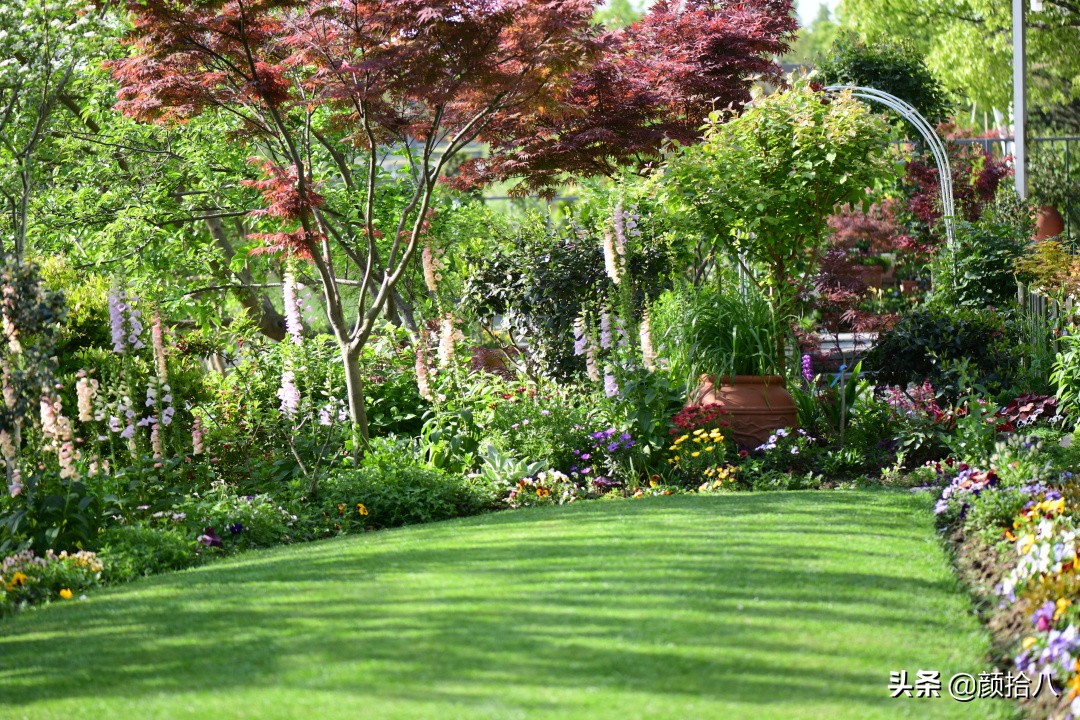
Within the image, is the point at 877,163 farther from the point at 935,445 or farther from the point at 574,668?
the point at 574,668

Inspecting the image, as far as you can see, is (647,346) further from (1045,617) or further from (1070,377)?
(1045,617)

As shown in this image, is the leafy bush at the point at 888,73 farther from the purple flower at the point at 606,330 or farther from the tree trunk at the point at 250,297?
the purple flower at the point at 606,330

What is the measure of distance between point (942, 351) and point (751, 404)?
148cm

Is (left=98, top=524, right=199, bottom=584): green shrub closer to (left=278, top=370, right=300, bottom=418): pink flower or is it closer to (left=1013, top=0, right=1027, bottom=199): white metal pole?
(left=278, top=370, right=300, bottom=418): pink flower

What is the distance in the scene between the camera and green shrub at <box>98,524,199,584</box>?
503 centimetres

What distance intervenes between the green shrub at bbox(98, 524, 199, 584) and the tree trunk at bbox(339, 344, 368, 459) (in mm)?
1834

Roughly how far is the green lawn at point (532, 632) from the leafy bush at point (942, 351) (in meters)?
2.84

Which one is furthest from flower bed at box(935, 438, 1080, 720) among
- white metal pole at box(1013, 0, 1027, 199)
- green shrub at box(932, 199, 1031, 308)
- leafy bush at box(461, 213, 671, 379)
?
white metal pole at box(1013, 0, 1027, 199)

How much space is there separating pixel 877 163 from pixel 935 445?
2.12 metres

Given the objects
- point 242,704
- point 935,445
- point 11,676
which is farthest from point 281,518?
point 935,445

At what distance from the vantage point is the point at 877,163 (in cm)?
794

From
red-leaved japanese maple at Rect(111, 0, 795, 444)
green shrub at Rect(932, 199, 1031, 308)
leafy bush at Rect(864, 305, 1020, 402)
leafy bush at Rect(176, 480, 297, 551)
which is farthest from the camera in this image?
green shrub at Rect(932, 199, 1031, 308)

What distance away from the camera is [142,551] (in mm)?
5297

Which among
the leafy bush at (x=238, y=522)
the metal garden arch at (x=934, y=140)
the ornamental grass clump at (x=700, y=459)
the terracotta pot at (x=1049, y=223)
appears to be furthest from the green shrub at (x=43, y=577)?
the terracotta pot at (x=1049, y=223)
